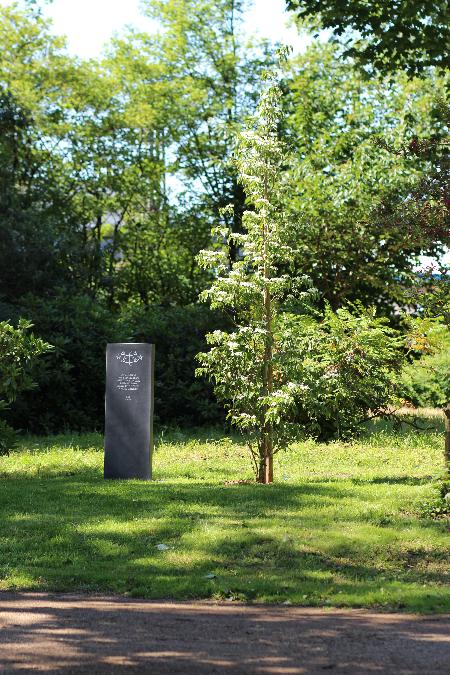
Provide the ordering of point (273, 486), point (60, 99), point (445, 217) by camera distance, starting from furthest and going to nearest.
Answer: point (60, 99), point (445, 217), point (273, 486)

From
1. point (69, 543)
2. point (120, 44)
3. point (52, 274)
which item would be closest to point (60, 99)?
point (120, 44)

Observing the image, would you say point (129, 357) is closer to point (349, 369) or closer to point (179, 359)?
point (349, 369)

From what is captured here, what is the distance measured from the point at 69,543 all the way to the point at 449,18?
790 centimetres

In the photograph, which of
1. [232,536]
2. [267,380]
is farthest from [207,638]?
[267,380]

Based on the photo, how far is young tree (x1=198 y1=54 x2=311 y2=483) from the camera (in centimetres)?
1168

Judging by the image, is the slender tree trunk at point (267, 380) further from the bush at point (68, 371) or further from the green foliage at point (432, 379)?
the bush at point (68, 371)

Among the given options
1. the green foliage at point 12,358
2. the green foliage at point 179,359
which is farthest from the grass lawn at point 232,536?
the green foliage at point 179,359

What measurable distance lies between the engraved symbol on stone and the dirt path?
19.0 ft

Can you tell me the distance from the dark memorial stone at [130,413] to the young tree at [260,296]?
931 mm

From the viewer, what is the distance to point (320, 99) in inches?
960

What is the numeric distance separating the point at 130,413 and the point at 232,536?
Result: 4200mm

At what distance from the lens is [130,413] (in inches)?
484

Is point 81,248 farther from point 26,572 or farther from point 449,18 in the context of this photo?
point 26,572

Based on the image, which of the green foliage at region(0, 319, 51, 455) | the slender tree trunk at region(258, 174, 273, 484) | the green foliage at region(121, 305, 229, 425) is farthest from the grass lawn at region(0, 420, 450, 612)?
the green foliage at region(121, 305, 229, 425)
